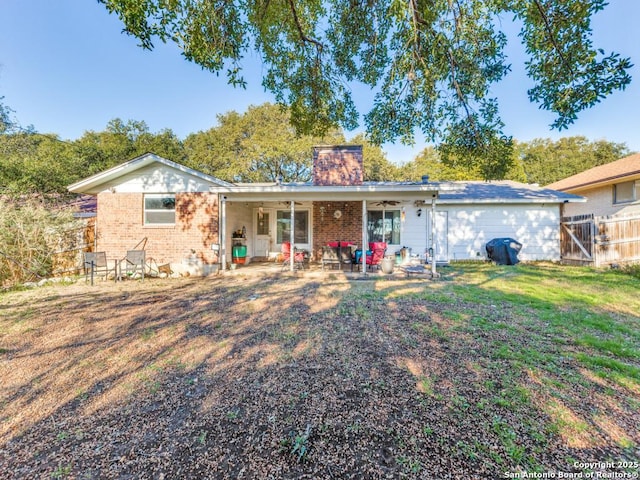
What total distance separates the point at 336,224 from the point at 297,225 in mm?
1832

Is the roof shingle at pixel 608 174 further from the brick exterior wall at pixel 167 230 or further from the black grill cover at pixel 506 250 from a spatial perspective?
the brick exterior wall at pixel 167 230

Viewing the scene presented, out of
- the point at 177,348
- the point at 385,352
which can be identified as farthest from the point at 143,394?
the point at 385,352

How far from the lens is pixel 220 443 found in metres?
2.27

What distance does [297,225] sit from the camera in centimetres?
1277

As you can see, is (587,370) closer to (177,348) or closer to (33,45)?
(177,348)

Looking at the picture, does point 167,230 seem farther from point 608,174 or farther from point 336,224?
point 608,174

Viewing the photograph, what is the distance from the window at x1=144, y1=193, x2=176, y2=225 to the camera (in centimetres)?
1020

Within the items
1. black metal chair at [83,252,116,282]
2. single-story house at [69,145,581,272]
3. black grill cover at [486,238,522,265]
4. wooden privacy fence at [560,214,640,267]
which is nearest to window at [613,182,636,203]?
single-story house at [69,145,581,272]

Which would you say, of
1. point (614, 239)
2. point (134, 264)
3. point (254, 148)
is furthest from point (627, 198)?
point (254, 148)

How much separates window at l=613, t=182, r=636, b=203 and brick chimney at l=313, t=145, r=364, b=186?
41.4ft

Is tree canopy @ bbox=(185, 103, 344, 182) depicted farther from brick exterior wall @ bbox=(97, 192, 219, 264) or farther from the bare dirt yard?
the bare dirt yard

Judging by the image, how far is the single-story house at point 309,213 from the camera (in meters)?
9.68

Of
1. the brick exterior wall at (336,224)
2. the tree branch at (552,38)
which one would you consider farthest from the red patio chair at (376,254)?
the tree branch at (552,38)

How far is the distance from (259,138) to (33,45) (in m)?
12.6
